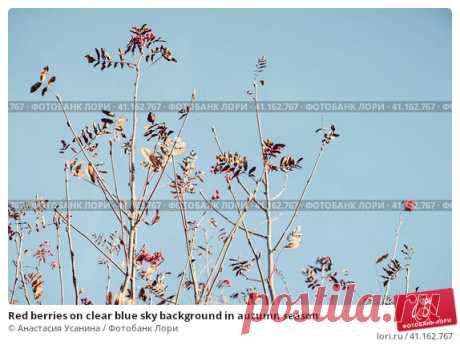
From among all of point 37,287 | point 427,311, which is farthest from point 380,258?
point 37,287

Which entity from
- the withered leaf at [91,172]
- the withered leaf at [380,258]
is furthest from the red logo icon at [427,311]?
the withered leaf at [91,172]

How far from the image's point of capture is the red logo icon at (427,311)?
2.81 m

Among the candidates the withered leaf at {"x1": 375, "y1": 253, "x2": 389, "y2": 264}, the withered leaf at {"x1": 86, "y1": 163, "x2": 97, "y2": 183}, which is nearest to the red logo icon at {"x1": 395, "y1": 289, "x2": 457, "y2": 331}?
the withered leaf at {"x1": 375, "y1": 253, "x2": 389, "y2": 264}

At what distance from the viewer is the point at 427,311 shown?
2.87 metres

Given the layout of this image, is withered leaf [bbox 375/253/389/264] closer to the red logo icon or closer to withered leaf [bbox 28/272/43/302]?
the red logo icon

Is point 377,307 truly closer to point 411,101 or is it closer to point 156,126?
point 411,101

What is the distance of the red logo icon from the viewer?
9.21 feet

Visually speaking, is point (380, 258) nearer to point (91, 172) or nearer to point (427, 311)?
point (427, 311)

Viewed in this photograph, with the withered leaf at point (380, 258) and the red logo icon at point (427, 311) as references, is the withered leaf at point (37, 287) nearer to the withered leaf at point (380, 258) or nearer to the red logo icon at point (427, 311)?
the withered leaf at point (380, 258)

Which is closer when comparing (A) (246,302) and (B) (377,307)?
(A) (246,302)

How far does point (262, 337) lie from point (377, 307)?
1.98 feet

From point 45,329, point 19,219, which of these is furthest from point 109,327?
point 19,219
